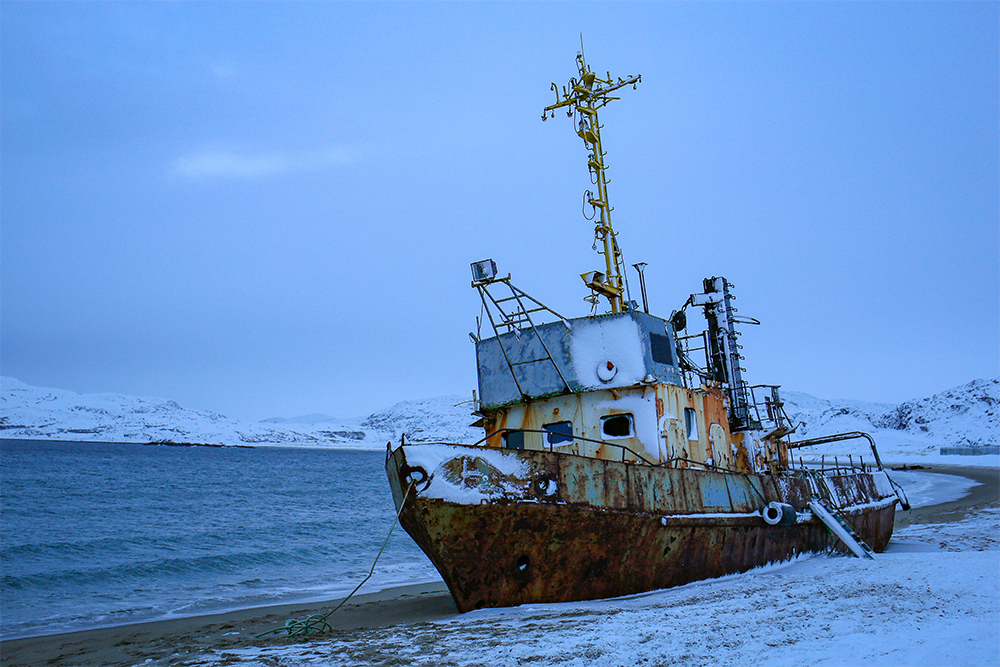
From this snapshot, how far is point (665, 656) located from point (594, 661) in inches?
24.2

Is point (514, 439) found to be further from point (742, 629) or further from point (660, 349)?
point (742, 629)

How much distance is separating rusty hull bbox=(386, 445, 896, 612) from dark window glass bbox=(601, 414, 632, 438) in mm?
1152

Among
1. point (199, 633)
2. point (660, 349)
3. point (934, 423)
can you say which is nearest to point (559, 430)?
point (660, 349)

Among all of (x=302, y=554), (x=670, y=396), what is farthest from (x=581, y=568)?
(x=302, y=554)

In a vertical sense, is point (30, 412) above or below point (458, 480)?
above

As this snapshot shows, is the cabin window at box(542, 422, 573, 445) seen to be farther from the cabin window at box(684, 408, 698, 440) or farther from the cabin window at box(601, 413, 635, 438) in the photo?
the cabin window at box(684, 408, 698, 440)

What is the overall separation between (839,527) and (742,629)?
266 inches

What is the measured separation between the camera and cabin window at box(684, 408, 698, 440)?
11.6 metres

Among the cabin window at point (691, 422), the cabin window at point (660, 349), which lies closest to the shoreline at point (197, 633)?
the cabin window at point (691, 422)

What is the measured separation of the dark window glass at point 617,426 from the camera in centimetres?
1084

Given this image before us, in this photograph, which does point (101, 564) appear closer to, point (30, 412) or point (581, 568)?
point (581, 568)

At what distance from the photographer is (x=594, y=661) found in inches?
233

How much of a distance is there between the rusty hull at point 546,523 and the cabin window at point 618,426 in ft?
3.69

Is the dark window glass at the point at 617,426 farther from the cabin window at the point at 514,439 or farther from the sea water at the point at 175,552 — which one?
the sea water at the point at 175,552
